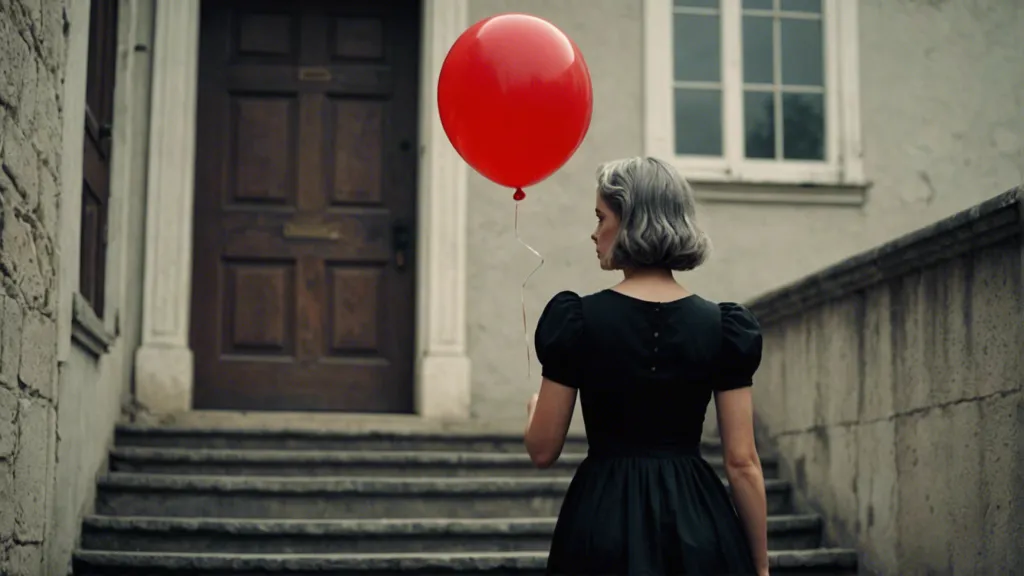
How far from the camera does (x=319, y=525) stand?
18.4 ft

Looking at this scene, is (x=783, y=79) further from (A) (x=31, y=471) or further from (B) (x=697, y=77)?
(A) (x=31, y=471)

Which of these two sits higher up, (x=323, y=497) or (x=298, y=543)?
(x=323, y=497)

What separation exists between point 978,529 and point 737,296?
127 inches

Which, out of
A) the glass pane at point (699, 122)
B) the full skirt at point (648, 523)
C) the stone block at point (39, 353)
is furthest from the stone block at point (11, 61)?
the glass pane at point (699, 122)

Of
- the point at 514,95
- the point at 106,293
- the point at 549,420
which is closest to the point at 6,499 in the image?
the point at 514,95

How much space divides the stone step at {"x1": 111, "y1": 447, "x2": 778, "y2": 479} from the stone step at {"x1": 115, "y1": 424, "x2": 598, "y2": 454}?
0.18 meters

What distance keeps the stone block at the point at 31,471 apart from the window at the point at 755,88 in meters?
4.28

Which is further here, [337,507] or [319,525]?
[337,507]

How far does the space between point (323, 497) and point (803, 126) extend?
3.70 meters

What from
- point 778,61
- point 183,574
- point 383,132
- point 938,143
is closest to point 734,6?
point 778,61

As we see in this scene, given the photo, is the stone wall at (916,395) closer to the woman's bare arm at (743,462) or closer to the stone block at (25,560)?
the woman's bare arm at (743,462)

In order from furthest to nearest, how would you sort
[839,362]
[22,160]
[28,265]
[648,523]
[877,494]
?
1. [839,362]
2. [877,494]
3. [28,265]
4. [22,160]
5. [648,523]

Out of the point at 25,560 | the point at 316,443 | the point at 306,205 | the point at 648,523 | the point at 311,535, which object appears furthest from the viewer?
the point at 306,205

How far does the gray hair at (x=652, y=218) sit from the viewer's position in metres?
2.64
